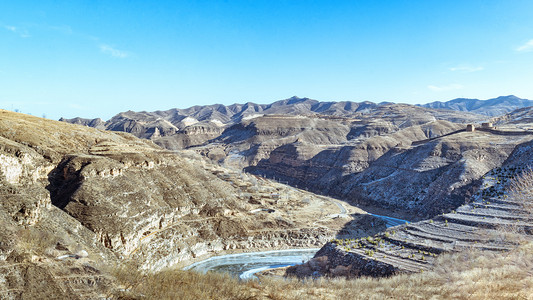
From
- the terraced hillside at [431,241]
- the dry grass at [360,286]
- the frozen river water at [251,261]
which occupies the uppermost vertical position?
the dry grass at [360,286]

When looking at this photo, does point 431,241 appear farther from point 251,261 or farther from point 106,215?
point 106,215

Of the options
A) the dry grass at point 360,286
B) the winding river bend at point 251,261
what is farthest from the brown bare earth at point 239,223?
the winding river bend at point 251,261

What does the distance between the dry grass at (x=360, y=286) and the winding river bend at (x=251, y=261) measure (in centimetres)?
2383

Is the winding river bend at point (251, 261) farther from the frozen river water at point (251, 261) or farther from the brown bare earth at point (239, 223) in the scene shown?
the brown bare earth at point (239, 223)

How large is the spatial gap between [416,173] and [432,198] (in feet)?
37.6

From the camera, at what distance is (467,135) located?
299ft

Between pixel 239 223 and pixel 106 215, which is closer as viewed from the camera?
pixel 106 215

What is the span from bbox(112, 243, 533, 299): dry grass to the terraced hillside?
7355 mm

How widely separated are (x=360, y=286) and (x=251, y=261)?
28836mm

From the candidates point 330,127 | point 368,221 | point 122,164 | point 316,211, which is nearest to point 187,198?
point 122,164

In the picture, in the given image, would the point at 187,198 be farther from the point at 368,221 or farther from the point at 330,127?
the point at 330,127

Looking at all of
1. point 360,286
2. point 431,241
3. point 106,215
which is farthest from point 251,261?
point 360,286

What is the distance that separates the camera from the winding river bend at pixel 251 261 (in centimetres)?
4369

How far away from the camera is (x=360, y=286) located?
2052 centimetres
